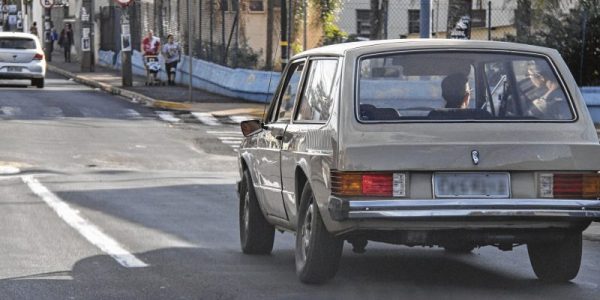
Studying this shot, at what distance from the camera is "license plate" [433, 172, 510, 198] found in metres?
8.73

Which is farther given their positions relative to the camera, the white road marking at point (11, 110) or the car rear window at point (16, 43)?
the car rear window at point (16, 43)

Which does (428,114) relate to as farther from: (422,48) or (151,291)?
(151,291)

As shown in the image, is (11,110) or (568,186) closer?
(568,186)

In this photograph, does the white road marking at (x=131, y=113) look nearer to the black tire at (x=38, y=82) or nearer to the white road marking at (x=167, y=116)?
the white road marking at (x=167, y=116)

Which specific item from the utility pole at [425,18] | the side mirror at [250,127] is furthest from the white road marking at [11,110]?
the side mirror at [250,127]

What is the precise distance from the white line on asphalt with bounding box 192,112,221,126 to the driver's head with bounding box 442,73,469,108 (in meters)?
20.8

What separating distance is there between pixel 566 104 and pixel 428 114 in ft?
2.92

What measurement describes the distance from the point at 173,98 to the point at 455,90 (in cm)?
2706

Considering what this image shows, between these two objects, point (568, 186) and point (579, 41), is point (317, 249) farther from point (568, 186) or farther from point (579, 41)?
point (579, 41)

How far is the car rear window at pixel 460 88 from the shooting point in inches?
362

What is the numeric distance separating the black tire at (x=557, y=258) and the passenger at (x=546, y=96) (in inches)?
30.2

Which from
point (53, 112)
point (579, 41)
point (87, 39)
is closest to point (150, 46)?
point (87, 39)

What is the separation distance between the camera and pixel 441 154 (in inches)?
344

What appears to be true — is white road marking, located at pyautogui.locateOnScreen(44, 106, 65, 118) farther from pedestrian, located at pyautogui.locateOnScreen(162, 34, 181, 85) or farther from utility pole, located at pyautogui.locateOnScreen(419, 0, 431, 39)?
utility pole, located at pyautogui.locateOnScreen(419, 0, 431, 39)
